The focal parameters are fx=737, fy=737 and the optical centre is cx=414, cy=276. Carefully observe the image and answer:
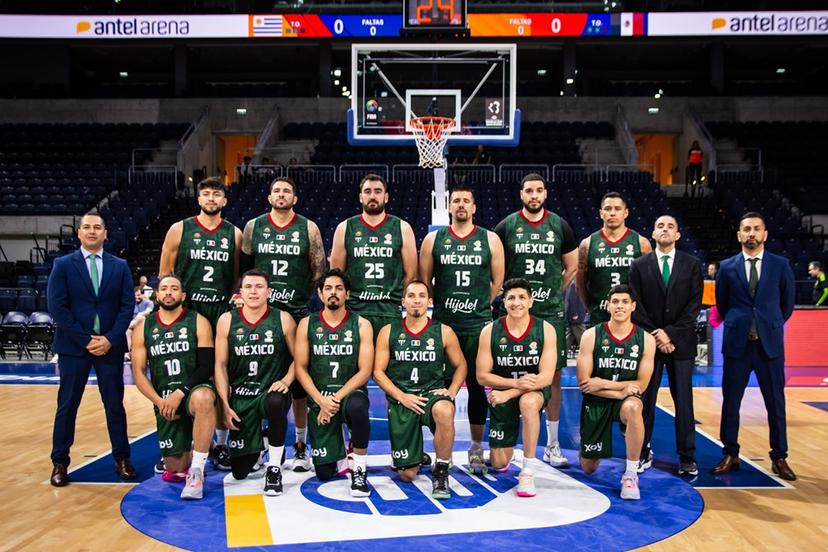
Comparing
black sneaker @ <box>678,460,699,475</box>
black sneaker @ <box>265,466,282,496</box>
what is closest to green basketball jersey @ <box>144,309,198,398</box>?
black sneaker @ <box>265,466,282,496</box>

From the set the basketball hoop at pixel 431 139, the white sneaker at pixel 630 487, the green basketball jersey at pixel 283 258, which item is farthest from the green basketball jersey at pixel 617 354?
the basketball hoop at pixel 431 139

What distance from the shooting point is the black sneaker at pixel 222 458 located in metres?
5.53

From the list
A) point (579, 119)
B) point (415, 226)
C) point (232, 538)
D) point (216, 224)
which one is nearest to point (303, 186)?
point (415, 226)

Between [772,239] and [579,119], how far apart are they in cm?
853

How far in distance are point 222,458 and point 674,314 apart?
3.52m

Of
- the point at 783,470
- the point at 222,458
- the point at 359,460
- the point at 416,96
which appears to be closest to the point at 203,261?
the point at 222,458

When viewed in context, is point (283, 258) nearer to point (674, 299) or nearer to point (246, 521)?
point (246, 521)

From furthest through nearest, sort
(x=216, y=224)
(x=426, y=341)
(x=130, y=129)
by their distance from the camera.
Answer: (x=130, y=129) → (x=216, y=224) → (x=426, y=341)

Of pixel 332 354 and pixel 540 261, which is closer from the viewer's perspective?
pixel 332 354

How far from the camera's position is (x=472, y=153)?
67.3 feet

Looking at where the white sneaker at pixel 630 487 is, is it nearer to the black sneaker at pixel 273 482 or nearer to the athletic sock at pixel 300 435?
the black sneaker at pixel 273 482

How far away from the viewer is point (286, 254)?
5570 mm

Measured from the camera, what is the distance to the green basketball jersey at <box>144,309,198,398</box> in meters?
5.14

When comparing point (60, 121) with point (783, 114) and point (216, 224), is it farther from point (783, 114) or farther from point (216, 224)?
point (783, 114)
